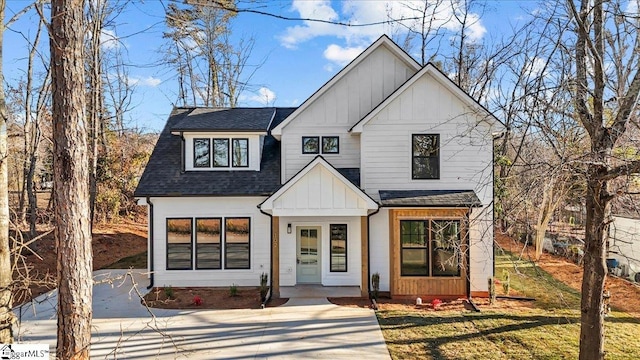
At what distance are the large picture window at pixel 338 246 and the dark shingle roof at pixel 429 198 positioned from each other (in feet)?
6.32

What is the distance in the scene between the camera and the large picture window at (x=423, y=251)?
11.0 metres

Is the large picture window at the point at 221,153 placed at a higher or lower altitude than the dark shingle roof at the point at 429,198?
higher

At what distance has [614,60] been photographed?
624 centimetres

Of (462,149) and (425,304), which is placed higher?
(462,149)

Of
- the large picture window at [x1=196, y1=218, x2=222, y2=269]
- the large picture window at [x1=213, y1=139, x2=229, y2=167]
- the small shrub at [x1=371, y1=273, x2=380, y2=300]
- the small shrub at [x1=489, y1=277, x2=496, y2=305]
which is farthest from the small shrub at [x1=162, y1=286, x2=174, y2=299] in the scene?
the small shrub at [x1=489, y1=277, x2=496, y2=305]

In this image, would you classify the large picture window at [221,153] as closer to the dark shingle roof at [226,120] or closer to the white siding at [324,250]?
the dark shingle roof at [226,120]

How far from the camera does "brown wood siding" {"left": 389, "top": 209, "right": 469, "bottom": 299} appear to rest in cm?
1097

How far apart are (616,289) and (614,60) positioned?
8934mm

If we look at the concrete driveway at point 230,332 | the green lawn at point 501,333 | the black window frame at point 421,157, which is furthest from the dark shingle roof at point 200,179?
the green lawn at point 501,333

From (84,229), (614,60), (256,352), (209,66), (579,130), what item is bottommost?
(256,352)

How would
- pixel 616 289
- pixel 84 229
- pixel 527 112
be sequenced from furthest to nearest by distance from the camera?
pixel 616 289 → pixel 527 112 → pixel 84 229

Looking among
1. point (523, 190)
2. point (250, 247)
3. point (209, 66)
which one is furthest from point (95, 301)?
point (209, 66)

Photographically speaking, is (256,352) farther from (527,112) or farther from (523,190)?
(527,112)

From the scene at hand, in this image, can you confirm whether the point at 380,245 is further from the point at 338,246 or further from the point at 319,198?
the point at 319,198
